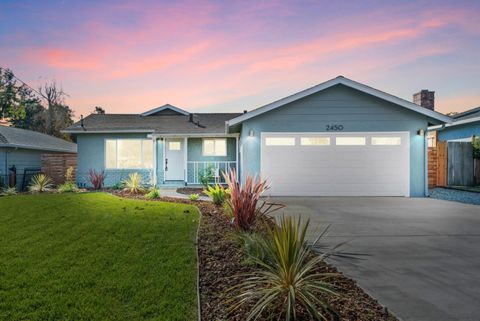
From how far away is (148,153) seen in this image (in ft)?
55.1

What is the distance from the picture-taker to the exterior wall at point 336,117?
12477 millimetres

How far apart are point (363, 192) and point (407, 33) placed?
6.27 metres

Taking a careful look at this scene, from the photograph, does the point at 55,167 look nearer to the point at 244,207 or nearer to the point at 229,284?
the point at 244,207

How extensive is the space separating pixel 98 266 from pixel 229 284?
1919mm

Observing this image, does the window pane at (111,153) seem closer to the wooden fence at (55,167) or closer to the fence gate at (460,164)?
the wooden fence at (55,167)

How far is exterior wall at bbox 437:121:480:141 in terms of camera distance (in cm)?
1584

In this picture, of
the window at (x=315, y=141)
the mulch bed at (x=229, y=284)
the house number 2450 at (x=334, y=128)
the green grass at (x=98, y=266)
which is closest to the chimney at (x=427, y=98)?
the house number 2450 at (x=334, y=128)

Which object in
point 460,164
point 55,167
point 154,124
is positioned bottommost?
point 55,167

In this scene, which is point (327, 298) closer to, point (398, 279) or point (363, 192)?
point (398, 279)

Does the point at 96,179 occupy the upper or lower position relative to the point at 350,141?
lower

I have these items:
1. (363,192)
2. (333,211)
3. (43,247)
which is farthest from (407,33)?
(43,247)

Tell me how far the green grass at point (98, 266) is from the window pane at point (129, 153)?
876 centimetres

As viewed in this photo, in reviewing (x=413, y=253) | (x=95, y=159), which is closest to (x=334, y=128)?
(x=413, y=253)

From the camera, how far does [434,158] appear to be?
15.6 meters
